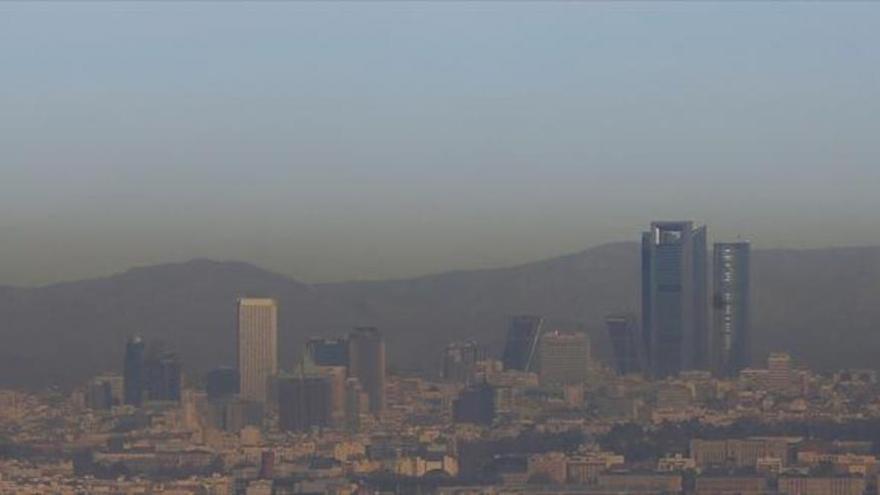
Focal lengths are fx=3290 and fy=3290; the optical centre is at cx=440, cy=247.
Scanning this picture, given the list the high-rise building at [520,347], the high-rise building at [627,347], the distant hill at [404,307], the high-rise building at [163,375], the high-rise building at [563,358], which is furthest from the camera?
the high-rise building at [520,347]

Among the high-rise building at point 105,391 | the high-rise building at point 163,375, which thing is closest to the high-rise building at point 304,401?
the high-rise building at point 163,375

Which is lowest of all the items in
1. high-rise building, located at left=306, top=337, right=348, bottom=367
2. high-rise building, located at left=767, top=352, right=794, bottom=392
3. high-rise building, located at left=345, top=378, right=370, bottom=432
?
high-rise building, located at left=345, top=378, right=370, bottom=432

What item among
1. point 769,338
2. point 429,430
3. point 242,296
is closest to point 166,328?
point 242,296

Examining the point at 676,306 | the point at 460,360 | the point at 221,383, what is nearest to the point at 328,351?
the point at 221,383

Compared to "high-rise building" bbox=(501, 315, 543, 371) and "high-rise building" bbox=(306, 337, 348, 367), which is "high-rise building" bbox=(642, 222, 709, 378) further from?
"high-rise building" bbox=(306, 337, 348, 367)

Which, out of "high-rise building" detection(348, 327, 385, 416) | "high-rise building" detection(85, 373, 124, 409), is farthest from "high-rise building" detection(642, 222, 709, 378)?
"high-rise building" detection(85, 373, 124, 409)

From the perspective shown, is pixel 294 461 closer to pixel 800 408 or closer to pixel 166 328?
pixel 166 328

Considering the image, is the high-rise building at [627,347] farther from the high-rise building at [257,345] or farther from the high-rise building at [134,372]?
the high-rise building at [134,372]
